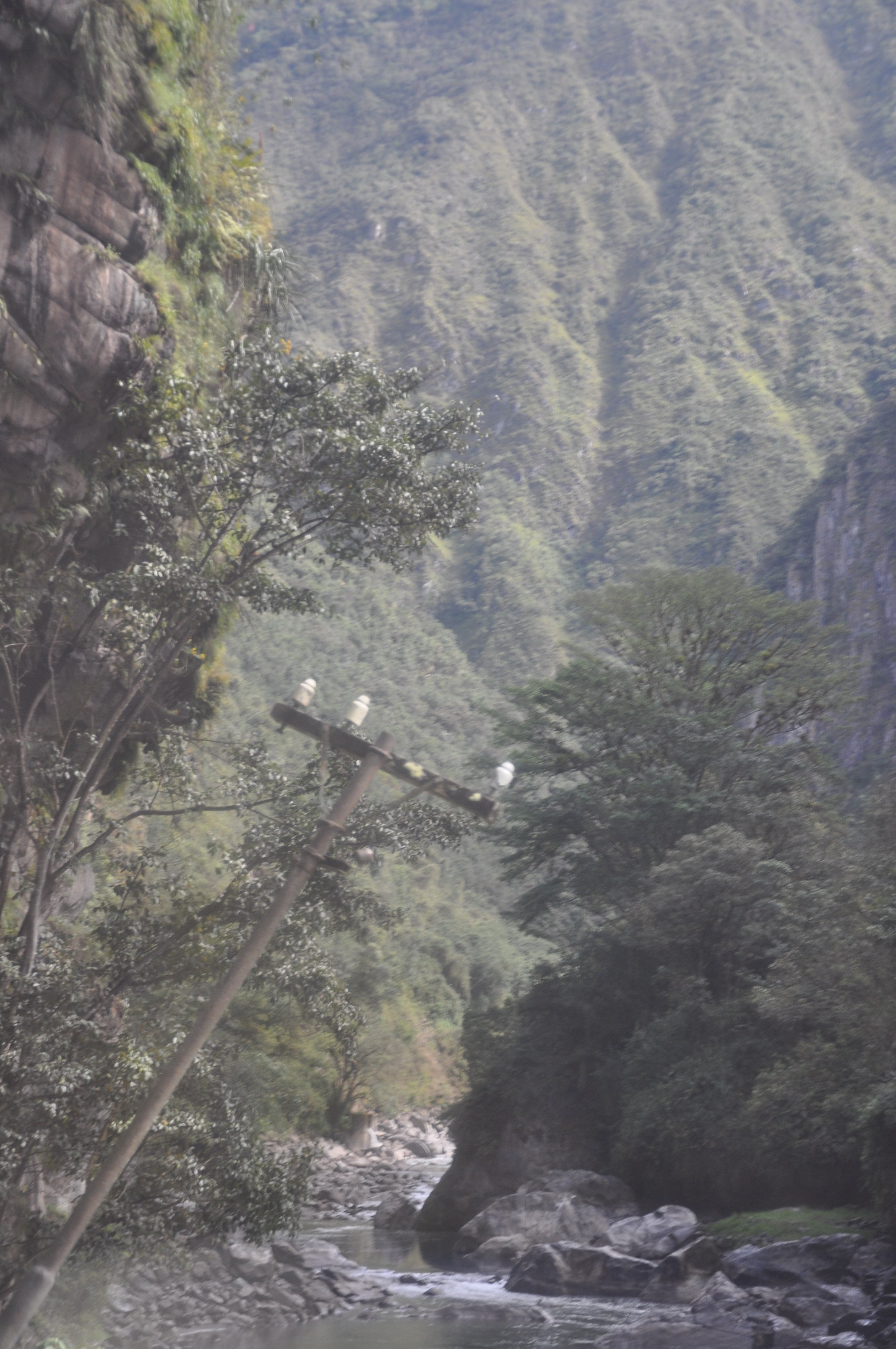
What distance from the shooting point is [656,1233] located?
691 inches

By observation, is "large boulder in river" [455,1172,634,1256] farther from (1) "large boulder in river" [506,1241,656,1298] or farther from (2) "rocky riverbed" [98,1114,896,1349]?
(1) "large boulder in river" [506,1241,656,1298]

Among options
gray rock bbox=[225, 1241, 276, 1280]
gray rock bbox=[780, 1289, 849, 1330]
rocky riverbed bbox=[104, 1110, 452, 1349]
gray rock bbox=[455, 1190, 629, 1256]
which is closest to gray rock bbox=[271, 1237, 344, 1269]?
rocky riverbed bbox=[104, 1110, 452, 1349]

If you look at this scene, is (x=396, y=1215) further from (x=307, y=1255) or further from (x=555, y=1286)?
(x=555, y=1286)

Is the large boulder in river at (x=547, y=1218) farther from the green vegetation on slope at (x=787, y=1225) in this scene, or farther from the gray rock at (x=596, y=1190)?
the green vegetation on slope at (x=787, y=1225)

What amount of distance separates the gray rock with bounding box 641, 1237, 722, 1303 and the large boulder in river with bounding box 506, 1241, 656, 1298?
0.41 meters

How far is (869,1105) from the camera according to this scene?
13578 millimetres

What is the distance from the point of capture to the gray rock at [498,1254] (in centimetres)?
1848

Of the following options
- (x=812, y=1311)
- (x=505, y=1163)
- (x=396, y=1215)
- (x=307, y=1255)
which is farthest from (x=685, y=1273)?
(x=396, y=1215)

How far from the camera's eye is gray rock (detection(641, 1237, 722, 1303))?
1521cm

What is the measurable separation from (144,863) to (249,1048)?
724 inches

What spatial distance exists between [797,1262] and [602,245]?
109 meters

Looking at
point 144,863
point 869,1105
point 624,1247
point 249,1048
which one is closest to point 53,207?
point 144,863

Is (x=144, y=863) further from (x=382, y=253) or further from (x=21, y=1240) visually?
(x=382, y=253)

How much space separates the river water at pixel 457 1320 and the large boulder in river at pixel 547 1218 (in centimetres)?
159
